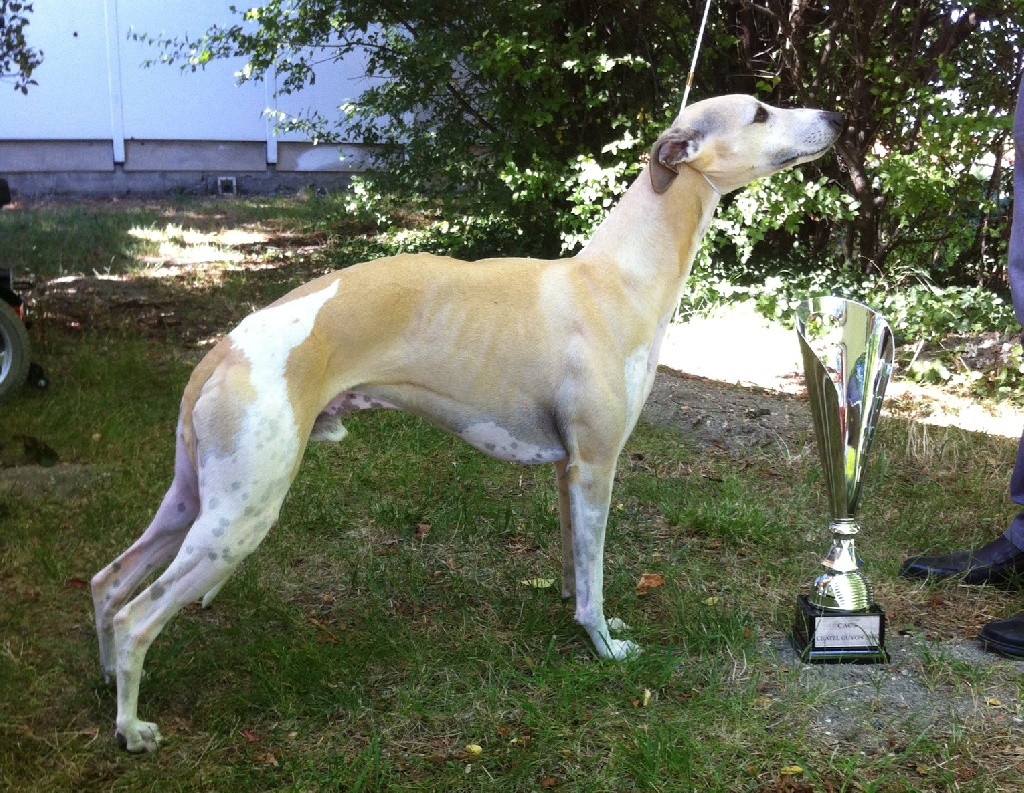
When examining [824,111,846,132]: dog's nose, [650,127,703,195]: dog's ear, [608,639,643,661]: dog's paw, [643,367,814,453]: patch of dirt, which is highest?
[824,111,846,132]: dog's nose

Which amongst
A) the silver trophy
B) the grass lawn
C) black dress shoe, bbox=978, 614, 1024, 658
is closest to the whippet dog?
the grass lawn

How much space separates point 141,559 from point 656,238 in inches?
72.1

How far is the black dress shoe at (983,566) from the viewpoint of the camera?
12.1 ft

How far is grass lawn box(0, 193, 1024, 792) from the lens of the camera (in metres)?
2.63

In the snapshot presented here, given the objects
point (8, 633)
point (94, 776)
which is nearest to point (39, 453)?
point (8, 633)

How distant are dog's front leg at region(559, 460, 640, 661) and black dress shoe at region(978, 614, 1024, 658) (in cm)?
115

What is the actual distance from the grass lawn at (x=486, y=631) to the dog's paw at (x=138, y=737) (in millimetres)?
29

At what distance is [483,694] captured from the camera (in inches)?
116

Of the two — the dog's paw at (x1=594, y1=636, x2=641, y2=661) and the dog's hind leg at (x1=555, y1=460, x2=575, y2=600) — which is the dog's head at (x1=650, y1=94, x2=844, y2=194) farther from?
the dog's paw at (x1=594, y1=636, x2=641, y2=661)

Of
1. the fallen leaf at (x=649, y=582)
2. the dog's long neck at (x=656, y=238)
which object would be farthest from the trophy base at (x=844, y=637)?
the dog's long neck at (x=656, y=238)

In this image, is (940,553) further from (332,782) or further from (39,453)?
(39,453)

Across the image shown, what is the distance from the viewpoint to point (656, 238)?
314 centimetres

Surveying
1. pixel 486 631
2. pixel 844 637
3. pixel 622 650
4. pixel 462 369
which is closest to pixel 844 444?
pixel 844 637

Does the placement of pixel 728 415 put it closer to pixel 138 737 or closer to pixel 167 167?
pixel 138 737
